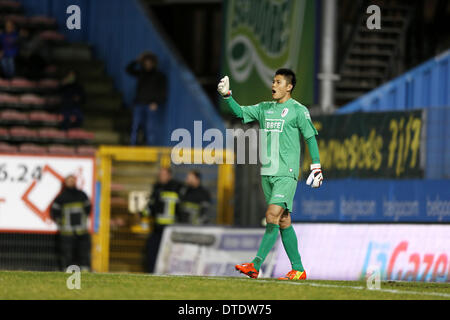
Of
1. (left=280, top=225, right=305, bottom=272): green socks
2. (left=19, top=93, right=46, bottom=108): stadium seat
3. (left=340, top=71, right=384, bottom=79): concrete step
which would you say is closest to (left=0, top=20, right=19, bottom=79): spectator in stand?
(left=19, top=93, right=46, bottom=108): stadium seat

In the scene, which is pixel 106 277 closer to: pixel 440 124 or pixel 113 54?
pixel 440 124

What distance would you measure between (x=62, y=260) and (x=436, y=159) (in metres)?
7.90

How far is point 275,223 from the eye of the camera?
1162 centimetres

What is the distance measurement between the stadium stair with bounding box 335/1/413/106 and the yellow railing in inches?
153

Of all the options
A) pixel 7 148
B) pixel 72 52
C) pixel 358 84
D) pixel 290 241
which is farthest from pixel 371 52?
pixel 290 241

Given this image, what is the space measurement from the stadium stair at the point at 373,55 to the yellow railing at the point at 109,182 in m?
3.89

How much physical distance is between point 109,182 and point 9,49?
5.52 m

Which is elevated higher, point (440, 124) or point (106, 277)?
point (440, 124)

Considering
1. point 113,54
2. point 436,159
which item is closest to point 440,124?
point 436,159

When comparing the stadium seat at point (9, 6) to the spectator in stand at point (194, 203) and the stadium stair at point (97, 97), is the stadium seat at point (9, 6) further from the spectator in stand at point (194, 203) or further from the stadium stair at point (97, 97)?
the spectator in stand at point (194, 203)

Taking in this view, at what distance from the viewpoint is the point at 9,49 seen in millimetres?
26156

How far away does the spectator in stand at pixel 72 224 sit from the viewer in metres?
21.1

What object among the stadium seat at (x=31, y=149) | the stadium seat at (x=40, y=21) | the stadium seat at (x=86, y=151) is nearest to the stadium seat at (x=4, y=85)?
the stadium seat at (x=31, y=149)

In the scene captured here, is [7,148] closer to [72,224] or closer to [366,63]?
[72,224]
